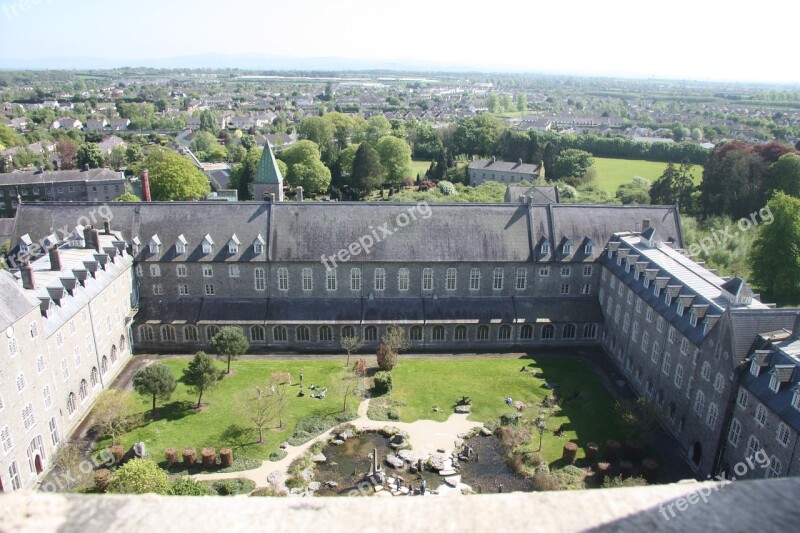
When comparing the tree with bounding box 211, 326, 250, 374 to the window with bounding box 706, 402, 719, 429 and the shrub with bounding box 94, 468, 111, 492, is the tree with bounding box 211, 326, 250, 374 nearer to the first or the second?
the shrub with bounding box 94, 468, 111, 492

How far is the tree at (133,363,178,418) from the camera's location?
1724 inches

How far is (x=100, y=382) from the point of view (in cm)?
4944

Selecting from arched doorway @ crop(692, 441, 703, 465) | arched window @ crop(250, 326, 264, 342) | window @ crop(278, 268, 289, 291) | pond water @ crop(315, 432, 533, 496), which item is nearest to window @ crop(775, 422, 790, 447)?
arched doorway @ crop(692, 441, 703, 465)

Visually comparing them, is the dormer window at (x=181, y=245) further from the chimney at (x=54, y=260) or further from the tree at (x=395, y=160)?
the tree at (x=395, y=160)

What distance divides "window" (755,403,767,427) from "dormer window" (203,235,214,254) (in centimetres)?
4659

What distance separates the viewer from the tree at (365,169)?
11550 cm

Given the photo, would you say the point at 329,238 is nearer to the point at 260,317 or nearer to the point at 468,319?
the point at 260,317

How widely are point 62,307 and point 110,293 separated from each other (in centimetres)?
804

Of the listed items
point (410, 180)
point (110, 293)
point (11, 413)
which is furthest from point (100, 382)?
point (410, 180)

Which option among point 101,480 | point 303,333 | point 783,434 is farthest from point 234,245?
point 783,434

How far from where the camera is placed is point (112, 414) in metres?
41.6

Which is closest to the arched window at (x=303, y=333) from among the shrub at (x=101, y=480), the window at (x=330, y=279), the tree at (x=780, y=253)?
the window at (x=330, y=279)

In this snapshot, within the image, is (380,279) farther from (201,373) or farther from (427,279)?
(201,373)

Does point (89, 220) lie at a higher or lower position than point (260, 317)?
higher
